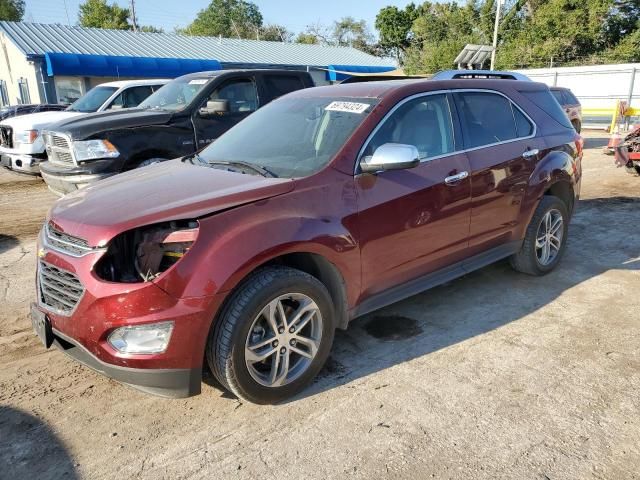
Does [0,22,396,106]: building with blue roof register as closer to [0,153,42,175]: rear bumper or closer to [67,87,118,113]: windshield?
[67,87,118,113]: windshield

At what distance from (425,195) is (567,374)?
4.91 feet

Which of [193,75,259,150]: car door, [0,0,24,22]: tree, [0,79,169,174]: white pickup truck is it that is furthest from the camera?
[0,0,24,22]: tree

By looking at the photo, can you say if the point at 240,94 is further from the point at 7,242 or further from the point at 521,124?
the point at 521,124

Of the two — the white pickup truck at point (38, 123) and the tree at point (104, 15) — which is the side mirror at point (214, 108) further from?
the tree at point (104, 15)

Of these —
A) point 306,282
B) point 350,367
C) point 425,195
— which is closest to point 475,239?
point 425,195

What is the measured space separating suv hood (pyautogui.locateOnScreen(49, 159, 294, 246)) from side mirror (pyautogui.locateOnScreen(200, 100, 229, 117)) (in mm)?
3657

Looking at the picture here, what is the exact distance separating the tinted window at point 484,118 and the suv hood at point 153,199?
178cm

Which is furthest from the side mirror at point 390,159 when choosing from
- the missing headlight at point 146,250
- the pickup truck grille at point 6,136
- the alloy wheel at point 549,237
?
the pickup truck grille at point 6,136

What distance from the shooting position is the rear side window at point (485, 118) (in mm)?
4121

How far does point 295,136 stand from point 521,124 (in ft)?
7.30

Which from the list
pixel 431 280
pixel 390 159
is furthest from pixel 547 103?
pixel 390 159

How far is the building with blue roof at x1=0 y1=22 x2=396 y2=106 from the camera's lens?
78.5 ft

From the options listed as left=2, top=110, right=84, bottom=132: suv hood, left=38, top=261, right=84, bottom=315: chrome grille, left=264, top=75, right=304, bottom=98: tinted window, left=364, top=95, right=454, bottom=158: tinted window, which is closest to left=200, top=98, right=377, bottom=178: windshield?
left=364, top=95, right=454, bottom=158: tinted window

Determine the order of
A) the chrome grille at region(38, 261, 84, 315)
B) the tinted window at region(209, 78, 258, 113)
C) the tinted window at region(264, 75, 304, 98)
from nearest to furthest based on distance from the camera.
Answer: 1. the chrome grille at region(38, 261, 84, 315)
2. the tinted window at region(209, 78, 258, 113)
3. the tinted window at region(264, 75, 304, 98)
